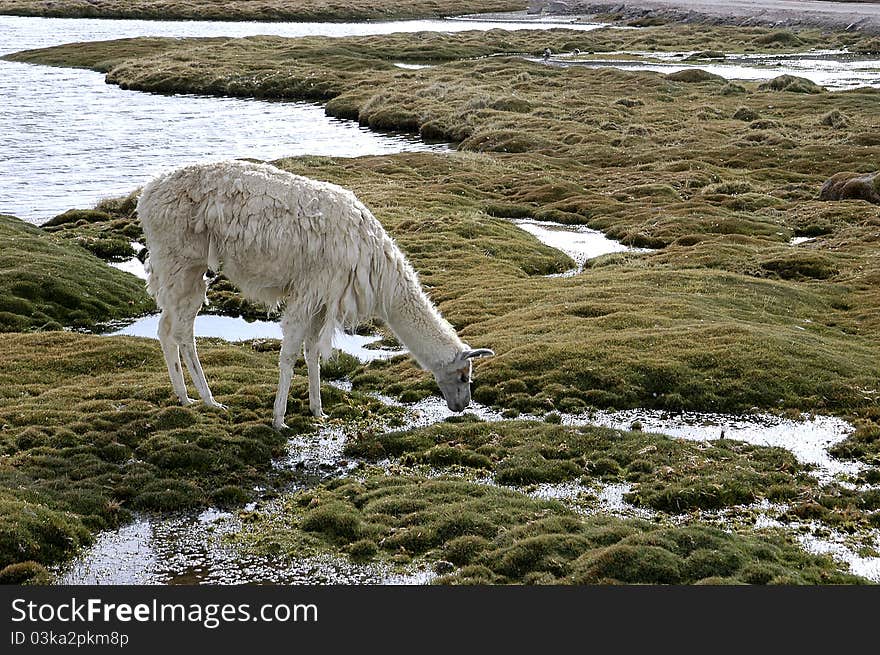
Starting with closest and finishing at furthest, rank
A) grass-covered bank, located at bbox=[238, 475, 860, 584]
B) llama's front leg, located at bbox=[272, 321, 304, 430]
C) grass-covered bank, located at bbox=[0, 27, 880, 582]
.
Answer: grass-covered bank, located at bbox=[238, 475, 860, 584], grass-covered bank, located at bbox=[0, 27, 880, 582], llama's front leg, located at bbox=[272, 321, 304, 430]

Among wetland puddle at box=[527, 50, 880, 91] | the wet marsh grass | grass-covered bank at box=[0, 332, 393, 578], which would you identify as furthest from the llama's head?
wetland puddle at box=[527, 50, 880, 91]

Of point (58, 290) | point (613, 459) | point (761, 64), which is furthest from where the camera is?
point (761, 64)

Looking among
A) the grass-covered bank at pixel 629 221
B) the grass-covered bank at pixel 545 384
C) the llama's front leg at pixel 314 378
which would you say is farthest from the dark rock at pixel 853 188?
the llama's front leg at pixel 314 378

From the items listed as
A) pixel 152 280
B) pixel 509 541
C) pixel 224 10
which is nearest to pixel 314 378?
pixel 152 280

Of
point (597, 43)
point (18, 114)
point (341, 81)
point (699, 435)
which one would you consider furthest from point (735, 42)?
point (699, 435)

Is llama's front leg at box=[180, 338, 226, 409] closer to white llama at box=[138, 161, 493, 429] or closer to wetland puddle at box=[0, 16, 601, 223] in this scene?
white llama at box=[138, 161, 493, 429]

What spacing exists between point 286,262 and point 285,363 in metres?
1.73

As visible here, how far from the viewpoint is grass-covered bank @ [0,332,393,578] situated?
12320mm

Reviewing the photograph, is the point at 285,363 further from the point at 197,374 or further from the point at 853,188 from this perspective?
the point at 853,188

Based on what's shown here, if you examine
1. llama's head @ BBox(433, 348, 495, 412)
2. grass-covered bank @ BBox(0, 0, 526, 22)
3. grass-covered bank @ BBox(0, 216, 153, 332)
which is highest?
grass-covered bank @ BBox(0, 0, 526, 22)

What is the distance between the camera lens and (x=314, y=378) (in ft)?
53.2

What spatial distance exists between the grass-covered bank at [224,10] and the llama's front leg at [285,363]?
492 ft

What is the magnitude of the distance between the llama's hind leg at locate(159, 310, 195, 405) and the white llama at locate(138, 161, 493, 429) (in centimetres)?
2

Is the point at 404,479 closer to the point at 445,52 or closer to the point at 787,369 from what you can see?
the point at 787,369
